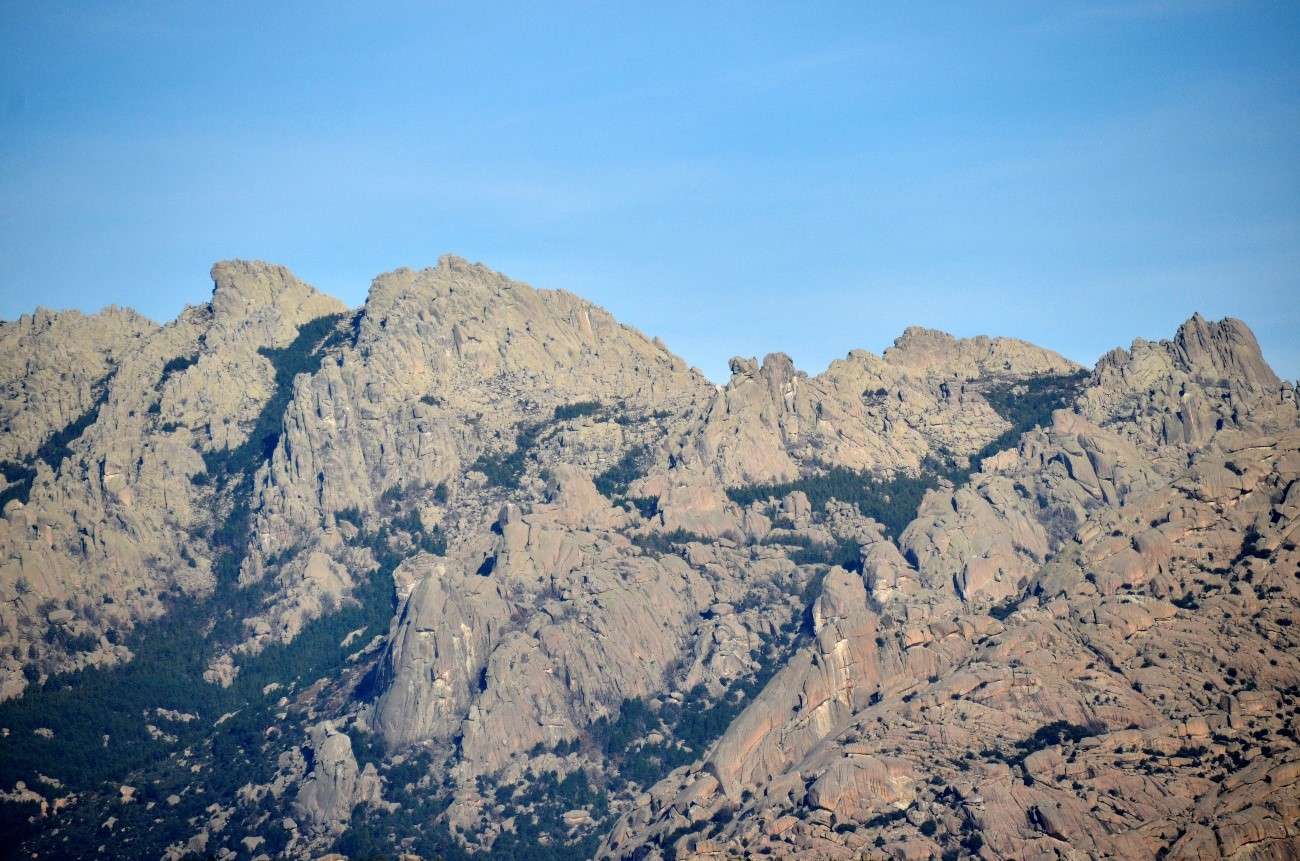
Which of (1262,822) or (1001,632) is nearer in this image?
(1262,822)

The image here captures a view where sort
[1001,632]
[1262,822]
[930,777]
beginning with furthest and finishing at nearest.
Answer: [1001,632], [930,777], [1262,822]

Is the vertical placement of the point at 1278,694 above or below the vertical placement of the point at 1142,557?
below

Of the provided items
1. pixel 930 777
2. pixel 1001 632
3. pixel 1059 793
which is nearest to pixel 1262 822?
pixel 1059 793

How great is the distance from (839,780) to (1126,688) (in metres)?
23.6

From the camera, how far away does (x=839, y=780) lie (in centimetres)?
16750

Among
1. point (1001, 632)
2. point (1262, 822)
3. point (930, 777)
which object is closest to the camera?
point (1262, 822)

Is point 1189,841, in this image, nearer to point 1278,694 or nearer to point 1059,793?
point 1059,793

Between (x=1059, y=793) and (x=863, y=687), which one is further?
(x=863, y=687)

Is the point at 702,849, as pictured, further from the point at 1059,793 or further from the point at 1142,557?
the point at 1142,557

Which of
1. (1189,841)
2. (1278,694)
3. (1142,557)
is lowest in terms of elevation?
(1189,841)

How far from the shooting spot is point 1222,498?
19538 cm

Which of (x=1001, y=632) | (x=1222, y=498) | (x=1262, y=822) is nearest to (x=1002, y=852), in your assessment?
(x=1262, y=822)

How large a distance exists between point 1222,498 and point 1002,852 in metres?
52.9

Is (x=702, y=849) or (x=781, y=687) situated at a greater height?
(x=781, y=687)
